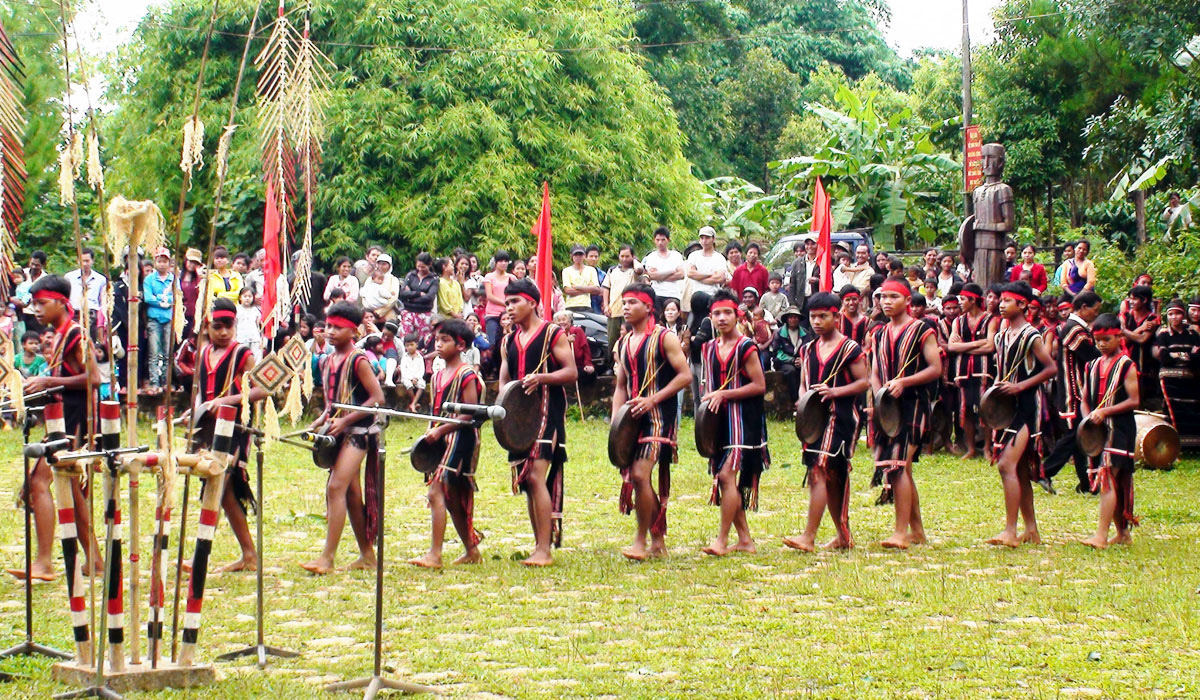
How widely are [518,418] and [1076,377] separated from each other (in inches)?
196

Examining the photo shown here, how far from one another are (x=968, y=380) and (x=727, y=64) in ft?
90.3

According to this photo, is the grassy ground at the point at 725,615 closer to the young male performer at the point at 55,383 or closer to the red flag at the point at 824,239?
the young male performer at the point at 55,383

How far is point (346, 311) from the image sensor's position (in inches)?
351

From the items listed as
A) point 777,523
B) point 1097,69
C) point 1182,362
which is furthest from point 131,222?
point 1097,69

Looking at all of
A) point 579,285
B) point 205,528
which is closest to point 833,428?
point 205,528

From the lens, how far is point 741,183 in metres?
32.0

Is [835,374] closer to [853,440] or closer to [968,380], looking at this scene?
[853,440]

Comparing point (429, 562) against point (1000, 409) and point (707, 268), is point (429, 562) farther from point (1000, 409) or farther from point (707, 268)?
point (707, 268)

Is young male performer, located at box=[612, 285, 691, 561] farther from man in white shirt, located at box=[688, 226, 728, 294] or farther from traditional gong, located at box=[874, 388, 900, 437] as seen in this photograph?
man in white shirt, located at box=[688, 226, 728, 294]

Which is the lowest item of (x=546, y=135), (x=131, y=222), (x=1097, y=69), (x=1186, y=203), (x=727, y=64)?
(x=131, y=222)

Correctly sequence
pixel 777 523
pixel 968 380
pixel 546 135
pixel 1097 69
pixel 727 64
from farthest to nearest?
pixel 727 64 → pixel 1097 69 → pixel 546 135 → pixel 968 380 → pixel 777 523

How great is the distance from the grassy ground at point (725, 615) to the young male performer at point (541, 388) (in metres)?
0.36

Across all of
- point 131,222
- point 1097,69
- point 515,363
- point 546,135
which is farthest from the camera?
point 1097,69

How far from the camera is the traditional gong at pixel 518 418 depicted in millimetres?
8766
